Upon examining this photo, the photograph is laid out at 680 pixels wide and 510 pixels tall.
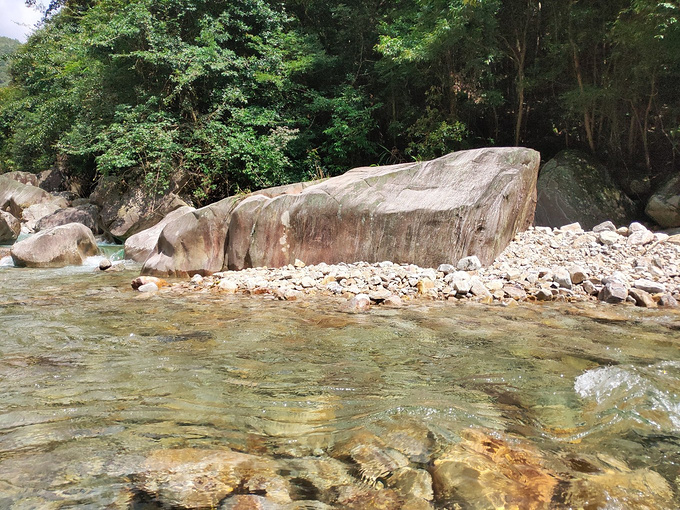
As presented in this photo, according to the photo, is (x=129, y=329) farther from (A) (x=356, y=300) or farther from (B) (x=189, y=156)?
(B) (x=189, y=156)

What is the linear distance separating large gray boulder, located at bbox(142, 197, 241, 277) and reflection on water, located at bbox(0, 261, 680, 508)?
3.71 metres

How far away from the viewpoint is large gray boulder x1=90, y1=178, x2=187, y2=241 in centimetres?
1352

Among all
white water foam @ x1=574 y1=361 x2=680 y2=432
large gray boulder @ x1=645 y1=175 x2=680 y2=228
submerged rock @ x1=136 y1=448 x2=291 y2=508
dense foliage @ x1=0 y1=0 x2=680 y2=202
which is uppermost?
dense foliage @ x1=0 y1=0 x2=680 y2=202

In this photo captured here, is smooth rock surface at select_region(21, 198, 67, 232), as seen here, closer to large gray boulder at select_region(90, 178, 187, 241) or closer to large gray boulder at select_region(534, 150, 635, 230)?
large gray boulder at select_region(90, 178, 187, 241)

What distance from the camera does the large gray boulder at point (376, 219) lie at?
22.5 ft

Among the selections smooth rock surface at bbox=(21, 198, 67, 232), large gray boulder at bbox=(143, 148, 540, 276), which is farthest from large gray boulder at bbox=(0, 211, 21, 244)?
large gray boulder at bbox=(143, 148, 540, 276)

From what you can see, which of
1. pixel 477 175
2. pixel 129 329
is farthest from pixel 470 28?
pixel 129 329

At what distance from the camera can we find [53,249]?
32.7 ft

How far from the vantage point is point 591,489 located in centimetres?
175

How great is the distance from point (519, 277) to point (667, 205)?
18.9ft

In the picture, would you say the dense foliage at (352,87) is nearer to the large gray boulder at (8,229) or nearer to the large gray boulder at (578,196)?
the large gray boulder at (578,196)

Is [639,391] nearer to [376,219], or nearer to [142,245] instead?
[376,219]

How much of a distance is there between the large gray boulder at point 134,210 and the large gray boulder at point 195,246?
4985 mm

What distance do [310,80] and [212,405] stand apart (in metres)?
14.5
